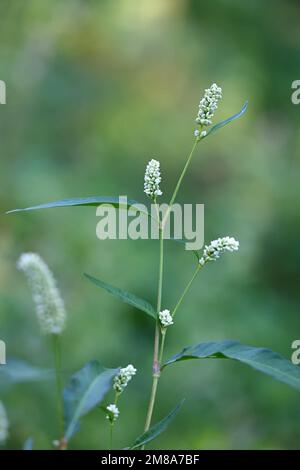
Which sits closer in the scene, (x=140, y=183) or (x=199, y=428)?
(x=199, y=428)

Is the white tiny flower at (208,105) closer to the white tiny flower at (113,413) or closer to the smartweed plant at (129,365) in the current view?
the smartweed plant at (129,365)

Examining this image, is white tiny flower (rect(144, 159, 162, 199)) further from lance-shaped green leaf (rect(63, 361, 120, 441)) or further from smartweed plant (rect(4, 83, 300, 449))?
lance-shaped green leaf (rect(63, 361, 120, 441))

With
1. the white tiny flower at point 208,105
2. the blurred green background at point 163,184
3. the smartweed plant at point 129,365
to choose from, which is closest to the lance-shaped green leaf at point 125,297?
the smartweed plant at point 129,365

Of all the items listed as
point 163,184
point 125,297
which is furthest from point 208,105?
point 163,184

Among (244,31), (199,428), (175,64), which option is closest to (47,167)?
(175,64)

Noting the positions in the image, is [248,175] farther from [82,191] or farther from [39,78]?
[39,78]

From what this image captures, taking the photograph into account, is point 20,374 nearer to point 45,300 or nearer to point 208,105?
point 45,300
